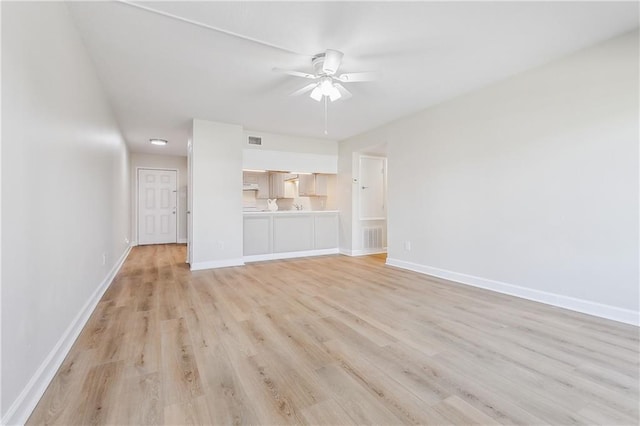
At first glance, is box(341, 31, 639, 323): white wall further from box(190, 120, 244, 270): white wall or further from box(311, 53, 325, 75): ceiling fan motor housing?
box(190, 120, 244, 270): white wall

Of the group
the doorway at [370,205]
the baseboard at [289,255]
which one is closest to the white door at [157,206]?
the baseboard at [289,255]

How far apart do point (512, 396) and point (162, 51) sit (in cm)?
357

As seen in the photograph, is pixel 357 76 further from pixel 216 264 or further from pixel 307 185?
pixel 307 185

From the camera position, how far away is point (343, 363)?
70.6 inches

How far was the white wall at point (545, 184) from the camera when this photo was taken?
2.41 metres

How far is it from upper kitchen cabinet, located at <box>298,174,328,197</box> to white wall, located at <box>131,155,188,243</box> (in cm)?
369

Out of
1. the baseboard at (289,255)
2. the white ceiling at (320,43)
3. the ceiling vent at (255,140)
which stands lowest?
the baseboard at (289,255)

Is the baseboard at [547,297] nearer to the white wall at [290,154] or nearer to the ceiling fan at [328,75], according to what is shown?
the ceiling fan at [328,75]

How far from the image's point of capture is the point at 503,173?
10.6ft

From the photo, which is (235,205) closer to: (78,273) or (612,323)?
(78,273)

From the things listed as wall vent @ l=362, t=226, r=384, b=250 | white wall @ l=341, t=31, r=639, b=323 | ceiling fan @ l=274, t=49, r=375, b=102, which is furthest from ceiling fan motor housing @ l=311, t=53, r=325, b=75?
wall vent @ l=362, t=226, r=384, b=250

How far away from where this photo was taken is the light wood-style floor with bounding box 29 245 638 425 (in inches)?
53.9

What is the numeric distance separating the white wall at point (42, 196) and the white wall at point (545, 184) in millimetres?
3954

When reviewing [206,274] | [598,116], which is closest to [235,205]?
[206,274]
